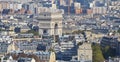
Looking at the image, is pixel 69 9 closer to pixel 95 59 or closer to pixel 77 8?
pixel 77 8

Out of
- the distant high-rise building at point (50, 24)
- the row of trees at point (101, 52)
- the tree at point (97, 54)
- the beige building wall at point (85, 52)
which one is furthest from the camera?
the distant high-rise building at point (50, 24)

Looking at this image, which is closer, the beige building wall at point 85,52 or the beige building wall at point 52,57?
the beige building wall at point 52,57

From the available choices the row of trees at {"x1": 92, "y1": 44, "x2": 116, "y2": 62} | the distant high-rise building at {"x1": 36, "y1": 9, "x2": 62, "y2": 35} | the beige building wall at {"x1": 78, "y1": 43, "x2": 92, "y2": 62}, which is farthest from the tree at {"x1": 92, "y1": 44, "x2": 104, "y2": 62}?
the distant high-rise building at {"x1": 36, "y1": 9, "x2": 62, "y2": 35}

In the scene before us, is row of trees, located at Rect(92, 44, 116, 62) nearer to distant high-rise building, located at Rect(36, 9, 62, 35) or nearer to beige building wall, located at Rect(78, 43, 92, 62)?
beige building wall, located at Rect(78, 43, 92, 62)

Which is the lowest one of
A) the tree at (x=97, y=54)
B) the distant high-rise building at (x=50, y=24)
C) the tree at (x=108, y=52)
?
the distant high-rise building at (x=50, y=24)

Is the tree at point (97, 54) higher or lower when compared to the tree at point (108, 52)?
higher

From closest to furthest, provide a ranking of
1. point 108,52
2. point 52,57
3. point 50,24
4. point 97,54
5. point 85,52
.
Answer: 1. point 52,57
2. point 97,54
3. point 85,52
4. point 108,52
5. point 50,24

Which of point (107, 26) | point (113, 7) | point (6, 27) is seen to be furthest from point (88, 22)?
point (113, 7)

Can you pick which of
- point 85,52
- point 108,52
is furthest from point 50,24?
point 85,52

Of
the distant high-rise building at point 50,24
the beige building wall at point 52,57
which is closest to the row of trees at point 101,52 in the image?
the beige building wall at point 52,57

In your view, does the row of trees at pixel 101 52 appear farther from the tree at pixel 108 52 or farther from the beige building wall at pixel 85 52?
the beige building wall at pixel 85 52

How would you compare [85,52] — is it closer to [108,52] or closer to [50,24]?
[108,52]

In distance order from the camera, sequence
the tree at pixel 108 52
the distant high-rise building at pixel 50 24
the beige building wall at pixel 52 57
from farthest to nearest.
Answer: the distant high-rise building at pixel 50 24 → the tree at pixel 108 52 → the beige building wall at pixel 52 57
